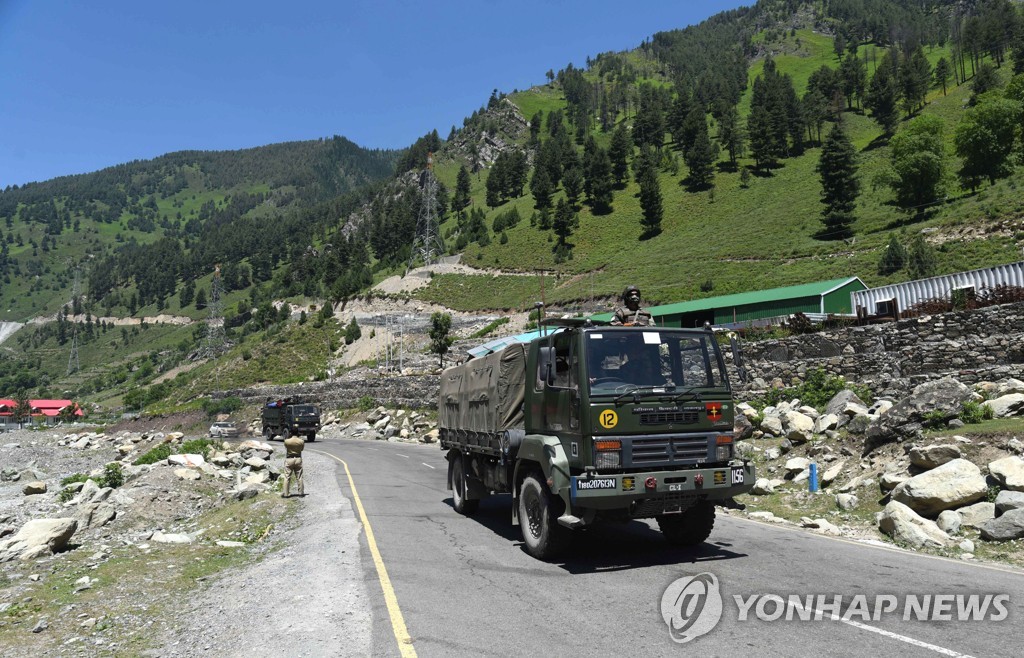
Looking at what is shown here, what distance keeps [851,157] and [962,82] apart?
7949 centimetres

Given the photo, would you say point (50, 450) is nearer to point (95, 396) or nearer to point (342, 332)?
point (342, 332)

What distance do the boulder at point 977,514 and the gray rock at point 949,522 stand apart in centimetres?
9

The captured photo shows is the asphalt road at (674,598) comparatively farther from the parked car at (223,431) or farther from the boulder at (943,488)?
the parked car at (223,431)

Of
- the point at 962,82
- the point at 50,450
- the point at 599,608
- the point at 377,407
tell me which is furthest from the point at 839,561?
the point at 962,82

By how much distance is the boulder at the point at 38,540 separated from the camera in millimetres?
11781

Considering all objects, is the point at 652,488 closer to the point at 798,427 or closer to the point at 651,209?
the point at 798,427

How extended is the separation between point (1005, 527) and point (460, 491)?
948 centimetres

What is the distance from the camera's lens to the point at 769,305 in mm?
45750

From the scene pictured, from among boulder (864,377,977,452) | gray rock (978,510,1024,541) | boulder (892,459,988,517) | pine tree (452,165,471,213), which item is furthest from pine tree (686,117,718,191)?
Result: gray rock (978,510,1024,541)

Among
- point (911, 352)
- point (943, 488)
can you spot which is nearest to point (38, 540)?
point (943, 488)

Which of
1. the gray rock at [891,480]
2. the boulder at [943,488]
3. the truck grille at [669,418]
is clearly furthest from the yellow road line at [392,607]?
the gray rock at [891,480]

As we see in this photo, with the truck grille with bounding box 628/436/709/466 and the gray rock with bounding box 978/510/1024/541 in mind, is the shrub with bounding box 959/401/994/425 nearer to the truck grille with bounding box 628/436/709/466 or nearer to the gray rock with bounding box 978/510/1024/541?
the gray rock with bounding box 978/510/1024/541

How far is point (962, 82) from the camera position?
431 feet

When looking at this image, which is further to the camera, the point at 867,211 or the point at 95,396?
the point at 95,396
